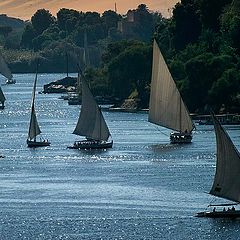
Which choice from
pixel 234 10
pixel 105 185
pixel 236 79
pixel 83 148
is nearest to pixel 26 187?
pixel 105 185

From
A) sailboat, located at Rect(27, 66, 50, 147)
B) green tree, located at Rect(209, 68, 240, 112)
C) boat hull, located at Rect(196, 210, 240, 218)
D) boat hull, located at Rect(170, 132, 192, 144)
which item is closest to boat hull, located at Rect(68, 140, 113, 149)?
sailboat, located at Rect(27, 66, 50, 147)

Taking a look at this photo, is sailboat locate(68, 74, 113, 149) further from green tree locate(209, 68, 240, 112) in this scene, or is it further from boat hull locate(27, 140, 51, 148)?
green tree locate(209, 68, 240, 112)

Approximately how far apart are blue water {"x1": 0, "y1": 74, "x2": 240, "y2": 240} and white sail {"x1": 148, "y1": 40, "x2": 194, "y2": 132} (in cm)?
185

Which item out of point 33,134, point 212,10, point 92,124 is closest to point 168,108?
point 92,124

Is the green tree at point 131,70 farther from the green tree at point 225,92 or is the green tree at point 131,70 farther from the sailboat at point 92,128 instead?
the sailboat at point 92,128

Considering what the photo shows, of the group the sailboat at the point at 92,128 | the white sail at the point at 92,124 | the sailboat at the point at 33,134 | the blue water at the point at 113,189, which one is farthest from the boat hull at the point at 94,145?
the sailboat at the point at 33,134

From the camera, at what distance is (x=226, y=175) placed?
86.3m

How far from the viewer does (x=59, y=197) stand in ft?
321

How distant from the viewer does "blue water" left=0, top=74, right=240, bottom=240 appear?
278ft

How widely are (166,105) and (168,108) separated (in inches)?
14.6

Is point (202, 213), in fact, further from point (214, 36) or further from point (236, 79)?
point (214, 36)

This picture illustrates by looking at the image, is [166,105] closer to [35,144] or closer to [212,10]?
[35,144]

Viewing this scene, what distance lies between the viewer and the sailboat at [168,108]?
13425 cm

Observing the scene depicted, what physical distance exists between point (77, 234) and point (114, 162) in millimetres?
34824
